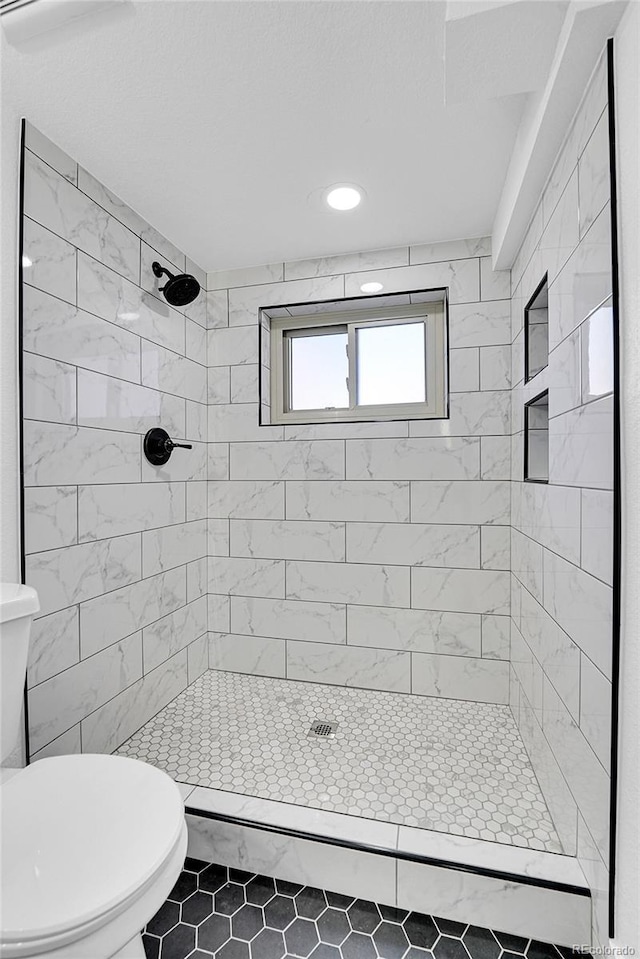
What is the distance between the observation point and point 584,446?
3.84 feet

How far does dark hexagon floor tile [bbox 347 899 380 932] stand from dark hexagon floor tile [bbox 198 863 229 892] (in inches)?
15.1

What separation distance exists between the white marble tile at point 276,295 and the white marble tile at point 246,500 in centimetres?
85

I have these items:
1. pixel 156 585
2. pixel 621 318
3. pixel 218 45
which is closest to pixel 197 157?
pixel 218 45

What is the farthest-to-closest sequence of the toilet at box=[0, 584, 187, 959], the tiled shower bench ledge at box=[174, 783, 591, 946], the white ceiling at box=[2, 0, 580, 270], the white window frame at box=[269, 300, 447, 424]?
the white window frame at box=[269, 300, 447, 424] < the tiled shower bench ledge at box=[174, 783, 591, 946] < the white ceiling at box=[2, 0, 580, 270] < the toilet at box=[0, 584, 187, 959]

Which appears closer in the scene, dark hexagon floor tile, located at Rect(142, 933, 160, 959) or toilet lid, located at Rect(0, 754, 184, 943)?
toilet lid, located at Rect(0, 754, 184, 943)

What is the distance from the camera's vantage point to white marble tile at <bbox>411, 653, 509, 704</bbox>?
7.13ft

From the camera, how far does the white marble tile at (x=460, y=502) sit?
217cm

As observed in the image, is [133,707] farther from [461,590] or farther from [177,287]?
[177,287]

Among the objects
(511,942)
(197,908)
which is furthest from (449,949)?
(197,908)

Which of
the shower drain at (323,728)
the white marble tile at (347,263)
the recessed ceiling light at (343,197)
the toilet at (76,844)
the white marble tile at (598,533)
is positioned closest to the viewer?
the toilet at (76,844)

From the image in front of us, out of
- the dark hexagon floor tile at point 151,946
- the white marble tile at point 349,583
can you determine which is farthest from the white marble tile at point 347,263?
the dark hexagon floor tile at point 151,946

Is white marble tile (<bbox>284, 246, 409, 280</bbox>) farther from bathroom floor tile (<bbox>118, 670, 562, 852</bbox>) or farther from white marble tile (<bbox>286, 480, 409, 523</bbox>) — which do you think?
bathroom floor tile (<bbox>118, 670, 562, 852</bbox>)

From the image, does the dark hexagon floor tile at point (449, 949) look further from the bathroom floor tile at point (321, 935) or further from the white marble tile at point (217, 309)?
the white marble tile at point (217, 309)

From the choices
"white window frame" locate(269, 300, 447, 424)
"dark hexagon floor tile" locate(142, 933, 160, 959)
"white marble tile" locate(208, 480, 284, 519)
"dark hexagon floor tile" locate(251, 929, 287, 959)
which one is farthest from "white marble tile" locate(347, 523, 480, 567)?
"dark hexagon floor tile" locate(142, 933, 160, 959)
